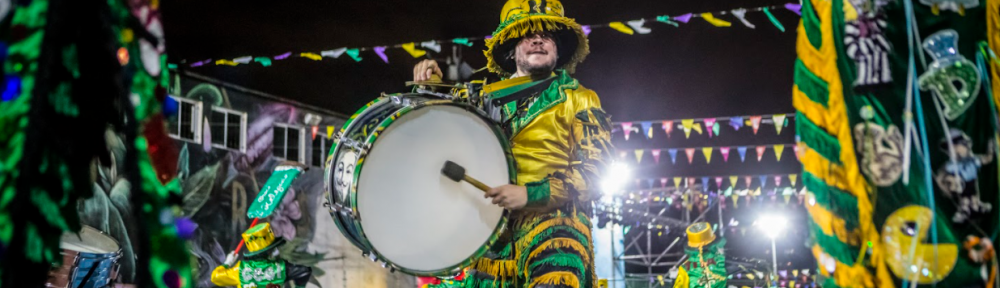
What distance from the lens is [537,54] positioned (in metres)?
3.05

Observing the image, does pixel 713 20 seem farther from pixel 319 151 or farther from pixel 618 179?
pixel 618 179

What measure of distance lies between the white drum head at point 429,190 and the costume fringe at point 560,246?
164 mm

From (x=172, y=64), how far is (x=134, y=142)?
8.01 meters

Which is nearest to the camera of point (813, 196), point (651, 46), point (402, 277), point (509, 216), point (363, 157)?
point (813, 196)

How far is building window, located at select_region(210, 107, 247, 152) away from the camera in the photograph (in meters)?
9.15

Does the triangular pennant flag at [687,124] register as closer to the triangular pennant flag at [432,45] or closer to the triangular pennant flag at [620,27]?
the triangular pennant flag at [620,27]

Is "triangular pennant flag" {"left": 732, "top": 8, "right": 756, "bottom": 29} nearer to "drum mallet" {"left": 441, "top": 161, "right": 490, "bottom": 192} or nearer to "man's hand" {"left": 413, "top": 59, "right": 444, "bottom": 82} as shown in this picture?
"man's hand" {"left": 413, "top": 59, "right": 444, "bottom": 82}

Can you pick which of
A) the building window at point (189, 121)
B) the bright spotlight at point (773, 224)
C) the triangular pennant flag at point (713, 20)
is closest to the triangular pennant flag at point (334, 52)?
the building window at point (189, 121)

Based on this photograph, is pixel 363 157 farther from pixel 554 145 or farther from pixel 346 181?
pixel 554 145

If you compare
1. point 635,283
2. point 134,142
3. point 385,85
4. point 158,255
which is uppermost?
point 385,85

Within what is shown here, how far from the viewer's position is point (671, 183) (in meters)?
17.6

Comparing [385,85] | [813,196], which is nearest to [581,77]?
[385,85]

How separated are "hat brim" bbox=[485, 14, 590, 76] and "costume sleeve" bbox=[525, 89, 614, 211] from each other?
0.94ft

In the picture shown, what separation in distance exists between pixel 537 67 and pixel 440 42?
4.90 m
